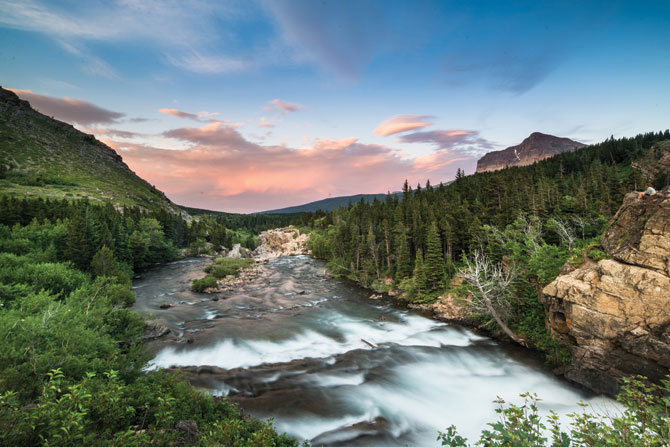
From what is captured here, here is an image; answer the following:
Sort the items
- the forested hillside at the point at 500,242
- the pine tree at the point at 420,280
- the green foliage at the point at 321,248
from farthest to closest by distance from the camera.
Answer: the green foliage at the point at 321,248, the pine tree at the point at 420,280, the forested hillside at the point at 500,242

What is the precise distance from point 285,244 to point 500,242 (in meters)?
91.5

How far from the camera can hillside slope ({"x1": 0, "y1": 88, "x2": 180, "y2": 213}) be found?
107 metres

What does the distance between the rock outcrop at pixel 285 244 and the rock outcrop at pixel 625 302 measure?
3593 inches

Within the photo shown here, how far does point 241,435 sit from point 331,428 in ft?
21.9

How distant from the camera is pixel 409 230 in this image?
5334cm

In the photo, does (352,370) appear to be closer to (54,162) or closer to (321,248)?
(321,248)

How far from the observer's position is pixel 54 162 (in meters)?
136

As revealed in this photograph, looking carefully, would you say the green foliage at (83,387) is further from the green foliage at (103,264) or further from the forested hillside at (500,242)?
the forested hillside at (500,242)

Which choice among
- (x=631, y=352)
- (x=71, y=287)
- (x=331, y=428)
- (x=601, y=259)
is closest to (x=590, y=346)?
(x=631, y=352)

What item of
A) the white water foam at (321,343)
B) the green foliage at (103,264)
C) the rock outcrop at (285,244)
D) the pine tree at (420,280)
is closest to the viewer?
the white water foam at (321,343)

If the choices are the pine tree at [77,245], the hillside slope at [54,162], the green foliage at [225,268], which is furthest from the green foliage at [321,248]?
the hillside slope at [54,162]

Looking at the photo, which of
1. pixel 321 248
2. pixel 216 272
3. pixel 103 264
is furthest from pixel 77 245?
pixel 321 248

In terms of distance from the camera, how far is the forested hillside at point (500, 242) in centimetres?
2392

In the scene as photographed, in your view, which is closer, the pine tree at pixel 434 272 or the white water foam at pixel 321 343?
the white water foam at pixel 321 343
